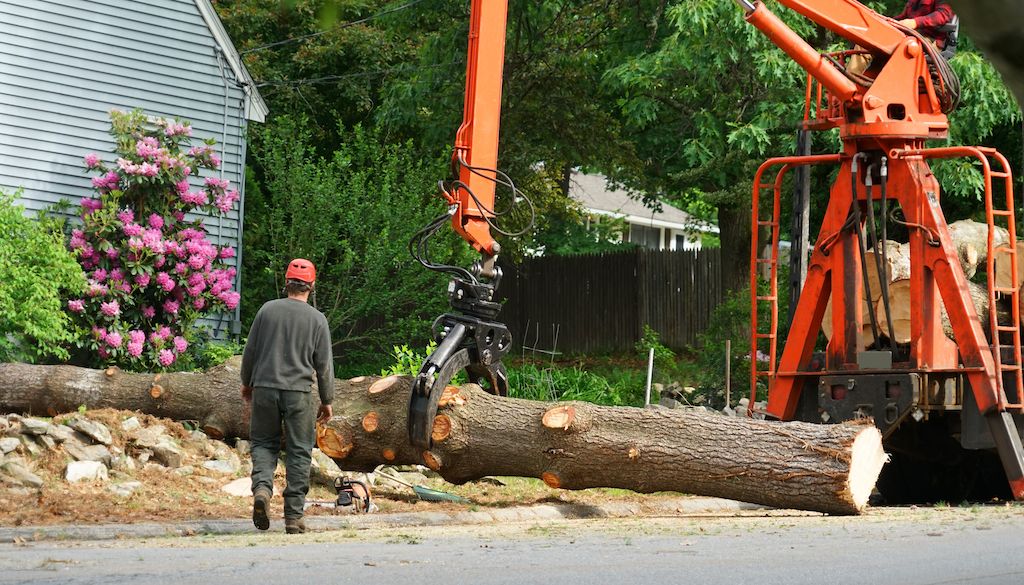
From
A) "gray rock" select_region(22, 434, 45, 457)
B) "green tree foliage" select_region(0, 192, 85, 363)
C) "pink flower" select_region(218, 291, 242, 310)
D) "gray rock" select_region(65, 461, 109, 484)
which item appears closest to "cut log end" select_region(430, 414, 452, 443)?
"gray rock" select_region(65, 461, 109, 484)

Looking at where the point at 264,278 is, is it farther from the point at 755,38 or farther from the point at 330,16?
the point at 330,16

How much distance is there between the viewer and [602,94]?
2186 cm

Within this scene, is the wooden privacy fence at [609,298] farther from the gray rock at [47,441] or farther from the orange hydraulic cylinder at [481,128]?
the gray rock at [47,441]

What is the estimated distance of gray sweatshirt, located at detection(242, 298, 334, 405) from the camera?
338 inches

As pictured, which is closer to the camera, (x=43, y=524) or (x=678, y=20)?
(x=43, y=524)

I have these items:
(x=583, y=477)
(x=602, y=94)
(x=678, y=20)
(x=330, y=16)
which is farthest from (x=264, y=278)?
(x=330, y=16)

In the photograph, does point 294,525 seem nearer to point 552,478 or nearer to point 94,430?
point 552,478

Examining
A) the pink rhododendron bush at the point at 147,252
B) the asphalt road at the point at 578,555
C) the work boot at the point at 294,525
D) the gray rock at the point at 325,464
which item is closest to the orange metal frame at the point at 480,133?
the gray rock at the point at 325,464

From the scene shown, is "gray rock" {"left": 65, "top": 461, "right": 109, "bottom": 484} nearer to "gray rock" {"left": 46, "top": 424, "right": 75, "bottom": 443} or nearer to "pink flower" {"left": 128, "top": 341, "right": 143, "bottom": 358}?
"gray rock" {"left": 46, "top": 424, "right": 75, "bottom": 443}

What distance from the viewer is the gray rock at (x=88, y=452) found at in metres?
10.6

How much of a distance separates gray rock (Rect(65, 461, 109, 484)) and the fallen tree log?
1.69 m

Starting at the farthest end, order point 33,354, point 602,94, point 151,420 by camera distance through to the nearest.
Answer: point 602,94 < point 33,354 < point 151,420

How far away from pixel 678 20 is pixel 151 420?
8219mm

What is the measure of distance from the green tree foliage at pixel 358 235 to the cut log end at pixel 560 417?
9.83m
